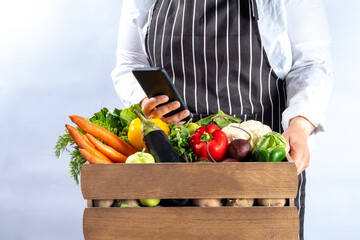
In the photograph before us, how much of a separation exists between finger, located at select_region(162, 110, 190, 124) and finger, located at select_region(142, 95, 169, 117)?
53mm

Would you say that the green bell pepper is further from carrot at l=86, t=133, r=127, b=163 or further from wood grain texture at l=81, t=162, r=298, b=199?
carrot at l=86, t=133, r=127, b=163

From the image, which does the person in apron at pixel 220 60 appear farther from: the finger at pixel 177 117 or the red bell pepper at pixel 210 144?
the red bell pepper at pixel 210 144

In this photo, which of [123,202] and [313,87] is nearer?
[123,202]

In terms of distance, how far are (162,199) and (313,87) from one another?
0.63 metres

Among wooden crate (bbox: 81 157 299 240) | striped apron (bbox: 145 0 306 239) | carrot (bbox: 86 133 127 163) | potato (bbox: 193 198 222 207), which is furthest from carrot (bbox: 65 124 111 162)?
striped apron (bbox: 145 0 306 239)

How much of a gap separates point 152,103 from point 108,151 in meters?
0.31

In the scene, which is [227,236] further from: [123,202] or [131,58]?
[131,58]

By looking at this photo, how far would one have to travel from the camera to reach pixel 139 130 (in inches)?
47.8

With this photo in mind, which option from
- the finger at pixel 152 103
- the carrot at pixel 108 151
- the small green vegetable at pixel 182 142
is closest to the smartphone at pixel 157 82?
the finger at pixel 152 103

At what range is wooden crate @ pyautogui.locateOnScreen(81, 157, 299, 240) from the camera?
39.2 inches

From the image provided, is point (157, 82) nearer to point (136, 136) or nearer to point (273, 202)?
point (136, 136)

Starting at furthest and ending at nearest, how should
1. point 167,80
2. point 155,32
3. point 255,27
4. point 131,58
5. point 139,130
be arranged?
point 131,58 → point 155,32 → point 255,27 → point 167,80 → point 139,130

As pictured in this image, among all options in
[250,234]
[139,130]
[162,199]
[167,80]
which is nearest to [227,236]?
[250,234]

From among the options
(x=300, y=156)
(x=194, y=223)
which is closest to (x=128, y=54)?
(x=300, y=156)
